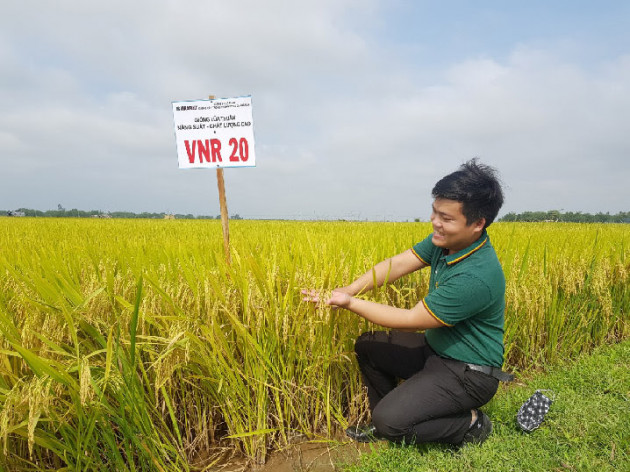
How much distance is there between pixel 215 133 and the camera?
249 cm

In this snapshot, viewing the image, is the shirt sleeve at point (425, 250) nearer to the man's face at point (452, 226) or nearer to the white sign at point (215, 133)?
the man's face at point (452, 226)

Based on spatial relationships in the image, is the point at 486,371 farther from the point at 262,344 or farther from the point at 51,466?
the point at 51,466

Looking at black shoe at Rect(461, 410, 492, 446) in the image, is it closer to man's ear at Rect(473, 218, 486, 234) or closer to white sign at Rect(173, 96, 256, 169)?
man's ear at Rect(473, 218, 486, 234)

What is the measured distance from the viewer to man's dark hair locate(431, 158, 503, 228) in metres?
1.55

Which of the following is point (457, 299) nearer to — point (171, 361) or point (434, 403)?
point (434, 403)

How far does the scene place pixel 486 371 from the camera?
172cm

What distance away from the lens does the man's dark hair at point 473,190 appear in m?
1.55

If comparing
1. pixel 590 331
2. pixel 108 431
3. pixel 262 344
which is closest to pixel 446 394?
pixel 262 344

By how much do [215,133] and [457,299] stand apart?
6.11ft

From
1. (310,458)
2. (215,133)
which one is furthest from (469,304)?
(215,133)

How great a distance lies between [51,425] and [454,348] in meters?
1.68

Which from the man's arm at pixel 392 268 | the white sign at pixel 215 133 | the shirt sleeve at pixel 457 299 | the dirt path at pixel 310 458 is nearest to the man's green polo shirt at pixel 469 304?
the shirt sleeve at pixel 457 299

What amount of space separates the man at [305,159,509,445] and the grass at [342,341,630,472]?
9 centimetres

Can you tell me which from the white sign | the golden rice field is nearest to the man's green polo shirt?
the golden rice field
